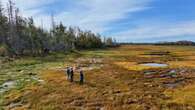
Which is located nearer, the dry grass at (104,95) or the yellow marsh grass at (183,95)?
the dry grass at (104,95)

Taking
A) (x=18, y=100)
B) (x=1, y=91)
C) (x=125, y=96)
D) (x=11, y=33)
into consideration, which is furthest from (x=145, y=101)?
(x=11, y=33)

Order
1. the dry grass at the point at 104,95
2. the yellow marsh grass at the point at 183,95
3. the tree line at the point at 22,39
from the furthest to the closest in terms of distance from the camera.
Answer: the tree line at the point at 22,39 < the yellow marsh grass at the point at 183,95 < the dry grass at the point at 104,95

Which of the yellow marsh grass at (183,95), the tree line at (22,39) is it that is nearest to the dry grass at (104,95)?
the yellow marsh grass at (183,95)

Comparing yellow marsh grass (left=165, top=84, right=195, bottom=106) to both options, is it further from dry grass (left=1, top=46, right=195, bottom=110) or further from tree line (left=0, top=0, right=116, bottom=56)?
tree line (left=0, top=0, right=116, bottom=56)

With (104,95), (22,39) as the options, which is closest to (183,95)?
(104,95)

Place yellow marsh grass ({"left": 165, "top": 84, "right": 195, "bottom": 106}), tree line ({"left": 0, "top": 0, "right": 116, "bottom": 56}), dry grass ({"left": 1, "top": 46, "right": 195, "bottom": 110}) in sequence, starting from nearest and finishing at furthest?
1. dry grass ({"left": 1, "top": 46, "right": 195, "bottom": 110})
2. yellow marsh grass ({"left": 165, "top": 84, "right": 195, "bottom": 106})
3. tree line ({"left": 0, "top": 0, "right": 116, "bottom": 56})

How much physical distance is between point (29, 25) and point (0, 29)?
51.6 ft

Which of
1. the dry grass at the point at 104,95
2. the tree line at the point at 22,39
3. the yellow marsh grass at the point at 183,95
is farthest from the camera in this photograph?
the tree line at the point at 22,39

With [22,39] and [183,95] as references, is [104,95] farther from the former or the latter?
[22,39]

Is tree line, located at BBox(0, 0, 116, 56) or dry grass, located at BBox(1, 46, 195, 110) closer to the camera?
dry grass, located at BBox(1, 46, 195, 110)

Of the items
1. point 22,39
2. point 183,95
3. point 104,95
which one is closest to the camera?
point 183,95

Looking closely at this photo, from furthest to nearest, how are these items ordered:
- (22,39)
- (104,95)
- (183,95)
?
(22,39), (104,95), (183,95)

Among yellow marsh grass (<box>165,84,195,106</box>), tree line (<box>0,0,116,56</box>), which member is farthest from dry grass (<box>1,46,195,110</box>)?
tree line (<box>0,0,116,56</box>)

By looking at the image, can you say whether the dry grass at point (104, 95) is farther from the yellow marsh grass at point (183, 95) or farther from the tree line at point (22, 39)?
the tree line at point (22, 39)
